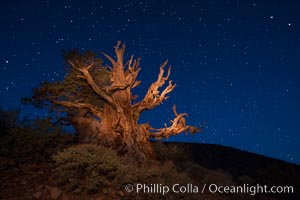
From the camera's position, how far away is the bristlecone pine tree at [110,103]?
12914mm

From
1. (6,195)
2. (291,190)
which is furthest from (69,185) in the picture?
(291,190)

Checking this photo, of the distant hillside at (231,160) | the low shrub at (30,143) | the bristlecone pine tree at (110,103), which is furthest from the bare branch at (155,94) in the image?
the distant hillside at (231,160)

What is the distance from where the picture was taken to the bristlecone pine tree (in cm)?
1291

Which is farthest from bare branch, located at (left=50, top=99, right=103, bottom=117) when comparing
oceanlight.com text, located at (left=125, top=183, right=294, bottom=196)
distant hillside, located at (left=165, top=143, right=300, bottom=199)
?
distant hillside, located at (left=165, top=143, right=300, bottom=199)

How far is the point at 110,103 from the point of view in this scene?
42.5 ft

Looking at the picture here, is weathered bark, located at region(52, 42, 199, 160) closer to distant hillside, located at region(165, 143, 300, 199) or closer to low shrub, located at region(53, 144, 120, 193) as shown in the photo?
low shrub, located at region(53, 144, 120, 193)

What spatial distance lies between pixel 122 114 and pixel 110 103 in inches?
29.4

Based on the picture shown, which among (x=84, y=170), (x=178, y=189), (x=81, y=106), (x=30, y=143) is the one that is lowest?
(x=178, y=189)

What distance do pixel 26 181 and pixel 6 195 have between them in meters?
1.12

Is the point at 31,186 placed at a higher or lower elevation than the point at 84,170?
lower

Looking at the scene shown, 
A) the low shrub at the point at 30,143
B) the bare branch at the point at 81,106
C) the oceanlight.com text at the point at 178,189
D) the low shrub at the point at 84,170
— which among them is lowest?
the oceanlight.com text at the point at 178,189

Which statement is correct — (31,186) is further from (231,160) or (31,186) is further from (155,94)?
(231,160)

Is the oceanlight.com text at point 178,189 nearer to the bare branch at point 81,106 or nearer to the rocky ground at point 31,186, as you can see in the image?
the rocky ground at point 31,186

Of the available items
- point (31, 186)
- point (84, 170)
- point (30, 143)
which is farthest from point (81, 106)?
point (31, 186)
